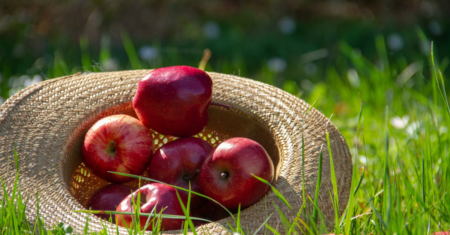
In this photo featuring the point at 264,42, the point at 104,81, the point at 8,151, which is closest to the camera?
the point at 8,151

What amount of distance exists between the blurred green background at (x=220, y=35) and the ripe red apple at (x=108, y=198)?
168 centimetres

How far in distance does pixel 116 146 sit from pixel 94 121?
139mm

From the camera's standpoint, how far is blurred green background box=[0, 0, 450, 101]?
3.52 m

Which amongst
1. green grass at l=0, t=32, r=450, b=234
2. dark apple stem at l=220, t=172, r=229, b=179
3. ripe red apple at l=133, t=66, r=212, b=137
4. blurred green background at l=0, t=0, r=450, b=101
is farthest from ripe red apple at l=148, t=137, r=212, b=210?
blurred green background at l=0, t=0, r=450, b=101

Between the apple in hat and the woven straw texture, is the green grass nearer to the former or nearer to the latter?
the woven straw texture

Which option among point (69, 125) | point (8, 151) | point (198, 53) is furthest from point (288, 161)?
point (198, 53)

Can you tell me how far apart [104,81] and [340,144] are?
0.97 meters

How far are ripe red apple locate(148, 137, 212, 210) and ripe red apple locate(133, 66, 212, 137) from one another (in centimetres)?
10

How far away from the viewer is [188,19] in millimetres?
4391

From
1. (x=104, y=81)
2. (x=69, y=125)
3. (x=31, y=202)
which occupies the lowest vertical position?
(x=31, y=202)

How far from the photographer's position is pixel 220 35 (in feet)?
13.7

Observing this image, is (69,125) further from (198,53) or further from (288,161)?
(198,53)

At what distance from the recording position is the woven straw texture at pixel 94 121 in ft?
4.37

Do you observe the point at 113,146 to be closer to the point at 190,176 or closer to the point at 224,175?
the point at 190,176
